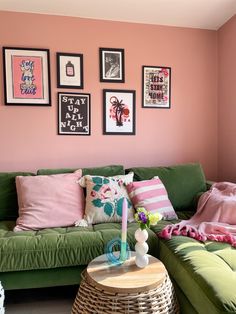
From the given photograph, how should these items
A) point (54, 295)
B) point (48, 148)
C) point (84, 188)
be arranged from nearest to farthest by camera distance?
point (54, 295) → point (84, 188) → point (48, 148)

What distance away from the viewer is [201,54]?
113 inches

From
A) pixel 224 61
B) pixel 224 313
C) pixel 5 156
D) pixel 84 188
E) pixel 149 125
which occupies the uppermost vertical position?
pixel 224 61

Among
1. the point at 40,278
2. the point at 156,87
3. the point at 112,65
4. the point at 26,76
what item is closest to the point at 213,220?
the point at 40,278

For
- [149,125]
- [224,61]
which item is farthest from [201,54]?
[149,125]

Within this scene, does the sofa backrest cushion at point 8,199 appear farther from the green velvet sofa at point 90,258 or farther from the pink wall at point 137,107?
the pink wall at point 137,107

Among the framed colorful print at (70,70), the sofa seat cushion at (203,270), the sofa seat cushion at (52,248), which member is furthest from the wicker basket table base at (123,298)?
the framed colorful print at (70,70)

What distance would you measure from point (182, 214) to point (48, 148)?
4.55ft

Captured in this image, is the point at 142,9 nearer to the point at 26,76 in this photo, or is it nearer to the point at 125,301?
the point at 26,76

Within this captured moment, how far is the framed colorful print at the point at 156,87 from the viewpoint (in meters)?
2.77

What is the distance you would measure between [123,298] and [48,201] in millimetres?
1031

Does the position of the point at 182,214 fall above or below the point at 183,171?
below

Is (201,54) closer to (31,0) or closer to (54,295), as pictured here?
(31,0)

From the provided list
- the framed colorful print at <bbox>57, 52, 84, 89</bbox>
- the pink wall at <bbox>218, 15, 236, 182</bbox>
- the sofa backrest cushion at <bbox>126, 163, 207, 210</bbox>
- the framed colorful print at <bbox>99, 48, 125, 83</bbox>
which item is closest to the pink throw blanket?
the sofa backrest cushion at <bbox>126, 163, 207, 210</bbox>

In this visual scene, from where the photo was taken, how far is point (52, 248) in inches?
66.1
